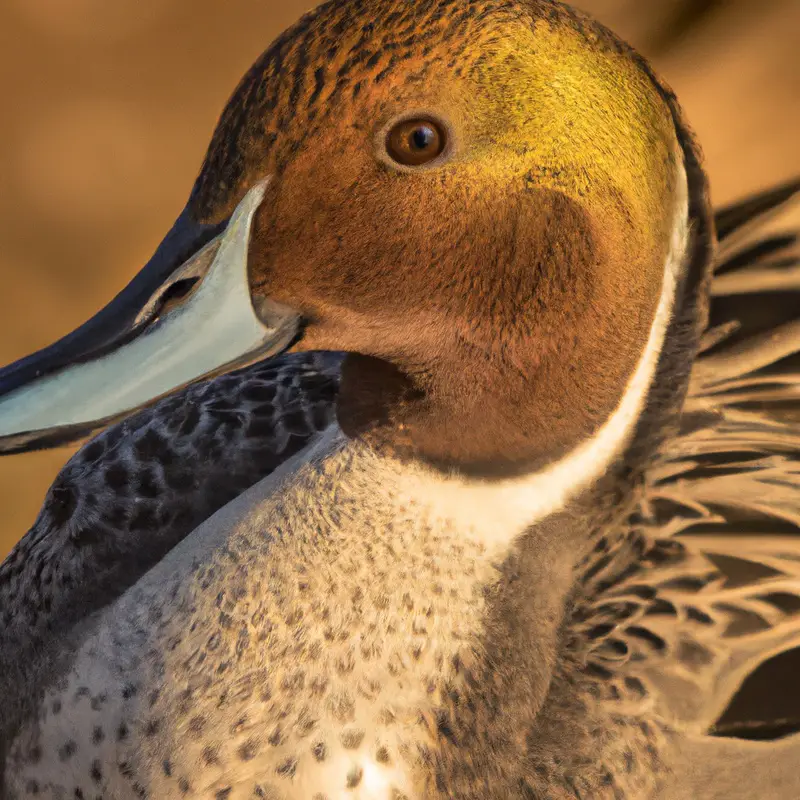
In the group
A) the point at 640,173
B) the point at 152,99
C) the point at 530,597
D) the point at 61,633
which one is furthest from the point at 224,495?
the point at 152,99

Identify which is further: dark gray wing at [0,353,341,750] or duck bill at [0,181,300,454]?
dark gray wing at [0,353,341,750]

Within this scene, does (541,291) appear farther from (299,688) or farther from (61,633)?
(61,633)

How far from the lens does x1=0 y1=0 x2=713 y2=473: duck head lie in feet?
1.94

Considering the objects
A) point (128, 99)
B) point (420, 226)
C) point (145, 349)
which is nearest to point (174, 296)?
point (145, 349)

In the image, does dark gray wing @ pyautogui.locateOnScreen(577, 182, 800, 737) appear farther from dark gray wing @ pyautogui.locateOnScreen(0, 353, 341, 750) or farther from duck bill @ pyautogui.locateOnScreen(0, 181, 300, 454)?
duck bill @ pyautogui.locateOnScreen(0, 181, 300, 454)

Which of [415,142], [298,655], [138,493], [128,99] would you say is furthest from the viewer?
[128,99]

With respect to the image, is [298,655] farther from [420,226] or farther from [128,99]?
[128,99]

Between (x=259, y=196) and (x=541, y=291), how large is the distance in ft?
0.62

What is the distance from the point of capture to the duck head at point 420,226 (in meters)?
0.59

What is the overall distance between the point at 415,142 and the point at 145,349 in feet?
0.69

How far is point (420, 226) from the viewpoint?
620 mm

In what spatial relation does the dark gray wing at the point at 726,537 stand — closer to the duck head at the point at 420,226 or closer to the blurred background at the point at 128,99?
the duck head at the point at 420,226

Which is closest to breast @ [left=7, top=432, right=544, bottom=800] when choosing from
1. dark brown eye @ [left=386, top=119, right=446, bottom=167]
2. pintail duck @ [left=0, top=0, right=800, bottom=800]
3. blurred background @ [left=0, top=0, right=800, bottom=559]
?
pintail duck @ [left=0, top=0, right=800, bottom=800]

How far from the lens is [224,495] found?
2.88ft
